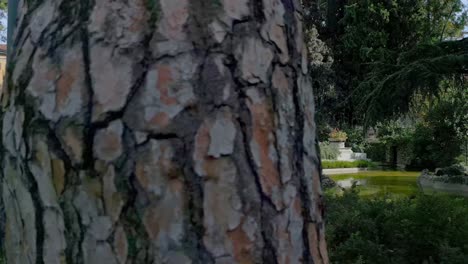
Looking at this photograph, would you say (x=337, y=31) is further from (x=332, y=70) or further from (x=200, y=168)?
(x=200, y=168)

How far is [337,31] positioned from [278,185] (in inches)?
716

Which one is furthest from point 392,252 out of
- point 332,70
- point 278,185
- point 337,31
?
point 337,31

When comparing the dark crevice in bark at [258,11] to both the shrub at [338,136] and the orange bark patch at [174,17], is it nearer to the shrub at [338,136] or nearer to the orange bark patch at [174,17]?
the orange bark patch at [174,17]

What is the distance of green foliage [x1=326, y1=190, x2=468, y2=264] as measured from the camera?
3344 millimetres

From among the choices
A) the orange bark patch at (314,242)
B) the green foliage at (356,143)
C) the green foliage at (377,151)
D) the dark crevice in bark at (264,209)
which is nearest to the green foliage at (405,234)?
the orange bark patch at (314,242)

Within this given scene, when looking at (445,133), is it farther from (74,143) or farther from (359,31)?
(74,143)

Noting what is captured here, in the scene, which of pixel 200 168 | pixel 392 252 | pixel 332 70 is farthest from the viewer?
pixel 332 70

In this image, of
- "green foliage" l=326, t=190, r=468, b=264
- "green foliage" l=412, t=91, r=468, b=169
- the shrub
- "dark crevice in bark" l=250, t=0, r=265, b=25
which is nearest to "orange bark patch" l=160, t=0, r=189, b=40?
"dark crevice in bark" l=250, t=0, r=265, b=25

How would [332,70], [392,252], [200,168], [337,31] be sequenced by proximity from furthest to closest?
1. [337,31]
2. [332,70]
3. [392,252]
4. [200,168]

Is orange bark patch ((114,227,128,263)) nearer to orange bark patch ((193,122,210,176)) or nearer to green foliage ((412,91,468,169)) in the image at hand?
orange bark patch ((193,122,210,176))

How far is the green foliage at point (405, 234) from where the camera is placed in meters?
3.34

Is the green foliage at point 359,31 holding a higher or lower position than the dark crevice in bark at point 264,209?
higher

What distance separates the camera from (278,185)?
84cm

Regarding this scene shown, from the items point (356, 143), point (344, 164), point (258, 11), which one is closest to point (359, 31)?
point (344, 164)
